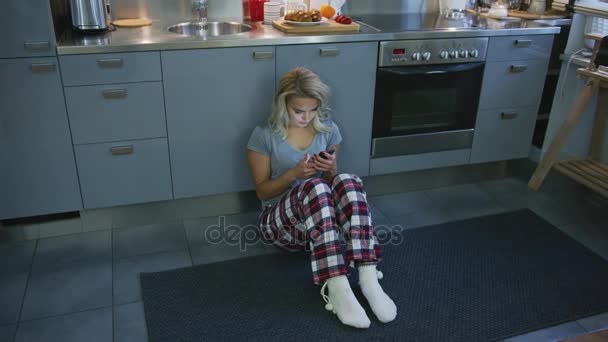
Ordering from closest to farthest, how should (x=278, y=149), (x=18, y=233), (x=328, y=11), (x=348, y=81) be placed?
1. (x=278, y=149)
2. (x=18, y=233)
3. (x=348, y=81)
4. (x=328, y=11)

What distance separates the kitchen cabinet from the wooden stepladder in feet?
0.54

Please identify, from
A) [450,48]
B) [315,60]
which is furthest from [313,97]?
[450,48]

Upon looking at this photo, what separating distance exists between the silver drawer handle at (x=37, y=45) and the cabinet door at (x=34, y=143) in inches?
1.6

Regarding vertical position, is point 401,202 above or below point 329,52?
below

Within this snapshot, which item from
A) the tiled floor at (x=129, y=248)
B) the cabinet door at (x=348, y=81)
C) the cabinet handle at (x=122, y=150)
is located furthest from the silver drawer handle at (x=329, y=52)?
the cabinet handle at (x=122, y=150)

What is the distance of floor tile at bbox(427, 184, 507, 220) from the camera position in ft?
9.11

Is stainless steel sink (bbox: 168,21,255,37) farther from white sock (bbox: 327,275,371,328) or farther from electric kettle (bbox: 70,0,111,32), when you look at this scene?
white sock (bbox: 327,275,371,328)

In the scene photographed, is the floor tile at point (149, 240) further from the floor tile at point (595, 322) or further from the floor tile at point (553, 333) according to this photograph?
the floor tile at point (595, 322)

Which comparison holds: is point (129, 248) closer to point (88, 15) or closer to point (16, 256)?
point (16, 256)

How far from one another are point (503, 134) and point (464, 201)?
42cm

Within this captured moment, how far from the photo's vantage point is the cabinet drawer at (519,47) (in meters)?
2.71

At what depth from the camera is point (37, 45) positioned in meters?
2.10

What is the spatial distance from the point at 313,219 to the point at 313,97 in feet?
1.51

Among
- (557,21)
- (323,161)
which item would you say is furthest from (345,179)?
(557,21)
